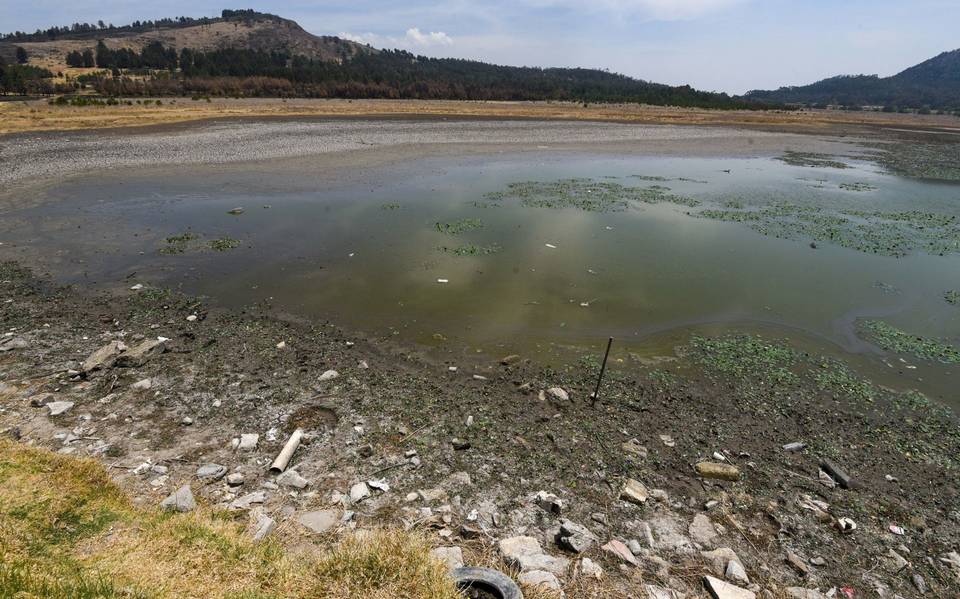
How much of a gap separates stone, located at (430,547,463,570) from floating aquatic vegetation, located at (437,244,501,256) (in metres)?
9.60

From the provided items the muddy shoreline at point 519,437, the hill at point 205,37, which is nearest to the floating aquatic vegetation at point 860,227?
the muddy shoreline at point 519,437

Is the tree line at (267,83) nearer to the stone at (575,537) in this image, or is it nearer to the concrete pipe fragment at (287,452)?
the concrete pipe fragment at (287,452)

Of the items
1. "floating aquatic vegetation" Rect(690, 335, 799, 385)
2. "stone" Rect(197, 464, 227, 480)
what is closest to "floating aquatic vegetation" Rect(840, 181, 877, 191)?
"floating aquatic vegetation" Rect(690, 335, 799, 385)

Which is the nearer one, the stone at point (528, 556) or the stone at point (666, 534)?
the stone at point (528, 556)

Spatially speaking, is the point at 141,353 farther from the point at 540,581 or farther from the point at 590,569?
the point at 590,569

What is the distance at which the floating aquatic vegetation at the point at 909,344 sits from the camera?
29.1ft

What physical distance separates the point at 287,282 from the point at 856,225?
2063 centimetres

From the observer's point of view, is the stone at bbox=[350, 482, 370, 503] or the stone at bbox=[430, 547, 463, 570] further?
the stone at bbox=[350, 482, 370, 503]

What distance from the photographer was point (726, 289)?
1164 centimetres

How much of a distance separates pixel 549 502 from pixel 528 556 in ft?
2.55

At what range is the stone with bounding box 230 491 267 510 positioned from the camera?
4773mm

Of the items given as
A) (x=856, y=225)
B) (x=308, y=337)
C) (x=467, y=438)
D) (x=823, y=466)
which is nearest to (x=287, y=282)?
(x=308, y=337)

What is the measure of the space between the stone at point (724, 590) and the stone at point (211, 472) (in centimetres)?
516

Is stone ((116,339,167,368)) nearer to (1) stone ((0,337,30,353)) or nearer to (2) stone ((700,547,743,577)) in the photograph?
(1) stone ((0,337,30,353))
